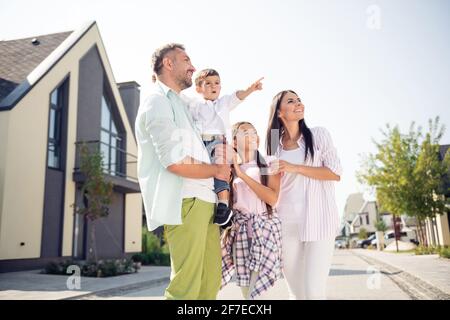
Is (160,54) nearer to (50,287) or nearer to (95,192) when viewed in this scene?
(50,287)

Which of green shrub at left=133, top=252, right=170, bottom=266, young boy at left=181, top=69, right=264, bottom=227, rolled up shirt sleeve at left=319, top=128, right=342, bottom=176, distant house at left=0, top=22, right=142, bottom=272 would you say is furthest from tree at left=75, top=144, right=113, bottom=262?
rolled up shirt sleeve at left=319, top=128, right=342, bottom=176

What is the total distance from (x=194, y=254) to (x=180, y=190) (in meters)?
0.35

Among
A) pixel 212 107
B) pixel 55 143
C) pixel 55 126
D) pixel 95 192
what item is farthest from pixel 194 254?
pixel 55 126

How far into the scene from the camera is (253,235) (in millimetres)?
2576

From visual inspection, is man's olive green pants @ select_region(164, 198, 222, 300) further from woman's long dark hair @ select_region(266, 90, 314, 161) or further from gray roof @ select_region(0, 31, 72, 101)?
gray roof @ select_region(0, 31, 72, 101)

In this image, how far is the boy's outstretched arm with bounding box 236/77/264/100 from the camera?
3184mm

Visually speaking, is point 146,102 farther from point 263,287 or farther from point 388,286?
point 388,286

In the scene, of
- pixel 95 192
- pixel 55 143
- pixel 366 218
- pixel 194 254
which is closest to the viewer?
pixel 194 254

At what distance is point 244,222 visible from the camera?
2650mm

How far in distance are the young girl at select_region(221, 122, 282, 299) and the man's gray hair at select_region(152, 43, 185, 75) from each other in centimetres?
76

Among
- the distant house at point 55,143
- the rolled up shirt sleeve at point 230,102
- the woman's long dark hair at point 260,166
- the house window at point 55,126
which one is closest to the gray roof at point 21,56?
the distant house at point 55,143

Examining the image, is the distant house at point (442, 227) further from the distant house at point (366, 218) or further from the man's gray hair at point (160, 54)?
the distant house at point (366, 218)
